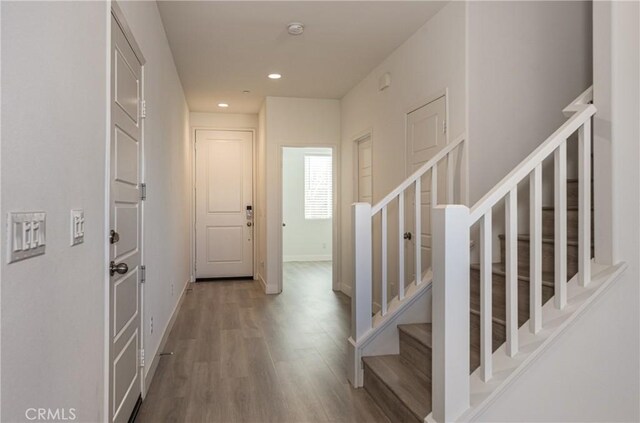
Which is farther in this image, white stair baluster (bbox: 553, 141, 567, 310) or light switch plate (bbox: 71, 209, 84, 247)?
white stair baluster (bbox: 553, 141, 567, 310)

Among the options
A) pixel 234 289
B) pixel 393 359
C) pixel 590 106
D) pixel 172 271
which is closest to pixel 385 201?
pixel 393 359

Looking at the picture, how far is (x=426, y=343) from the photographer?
242cm

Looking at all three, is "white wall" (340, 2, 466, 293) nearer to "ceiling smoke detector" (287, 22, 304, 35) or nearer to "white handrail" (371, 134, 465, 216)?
"white handrail" (371, 134, 465, 216)

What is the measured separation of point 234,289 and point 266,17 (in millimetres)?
3745

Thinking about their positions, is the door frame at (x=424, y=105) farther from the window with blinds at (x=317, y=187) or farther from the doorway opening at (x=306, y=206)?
the window with blinds at (x=317, y=187)

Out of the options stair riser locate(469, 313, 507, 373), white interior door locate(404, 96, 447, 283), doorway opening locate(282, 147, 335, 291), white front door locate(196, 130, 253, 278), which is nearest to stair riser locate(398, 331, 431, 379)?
stair riser locate(469, 313, 507, 373)

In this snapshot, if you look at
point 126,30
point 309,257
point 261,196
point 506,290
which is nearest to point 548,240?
point 506,290

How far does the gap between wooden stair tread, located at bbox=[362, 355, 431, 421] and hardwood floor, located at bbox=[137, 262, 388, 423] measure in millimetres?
174

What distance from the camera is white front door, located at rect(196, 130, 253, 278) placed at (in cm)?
670

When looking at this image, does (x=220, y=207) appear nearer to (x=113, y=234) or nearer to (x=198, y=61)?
(x=198, y=61)

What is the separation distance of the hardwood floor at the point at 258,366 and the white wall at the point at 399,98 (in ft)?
2.71

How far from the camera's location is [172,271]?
4.16 meters

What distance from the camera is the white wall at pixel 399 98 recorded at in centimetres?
308

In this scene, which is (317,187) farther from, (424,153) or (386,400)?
(386,400)
